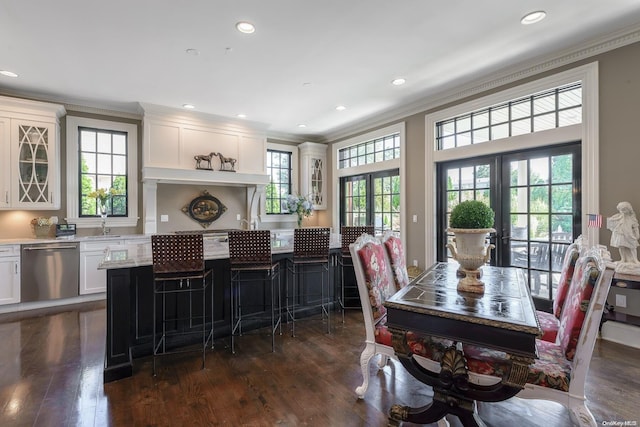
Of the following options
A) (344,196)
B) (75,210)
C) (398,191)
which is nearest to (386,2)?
(398,191)

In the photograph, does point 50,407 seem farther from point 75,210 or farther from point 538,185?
point 538,185

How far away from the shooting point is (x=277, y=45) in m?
3.27

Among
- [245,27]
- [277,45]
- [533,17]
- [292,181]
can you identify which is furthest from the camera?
[292,181]

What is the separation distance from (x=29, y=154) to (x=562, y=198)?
6968mm

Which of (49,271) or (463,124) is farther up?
(463,124)

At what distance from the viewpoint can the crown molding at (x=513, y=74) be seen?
3.05m

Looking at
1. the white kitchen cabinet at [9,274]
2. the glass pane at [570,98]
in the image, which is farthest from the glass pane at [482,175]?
the white kitchen cabinet at [9,274]

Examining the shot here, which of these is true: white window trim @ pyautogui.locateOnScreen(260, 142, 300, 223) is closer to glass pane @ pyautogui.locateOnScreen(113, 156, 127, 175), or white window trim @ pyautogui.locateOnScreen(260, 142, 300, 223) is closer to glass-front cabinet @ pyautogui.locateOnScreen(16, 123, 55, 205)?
glass pane @ pyautogui.locateOnScreen(113, 156, 127, 175)

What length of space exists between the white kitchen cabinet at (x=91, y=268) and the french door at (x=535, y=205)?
546 cm

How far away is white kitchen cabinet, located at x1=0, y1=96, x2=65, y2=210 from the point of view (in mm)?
4301

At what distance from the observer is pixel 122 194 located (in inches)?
209

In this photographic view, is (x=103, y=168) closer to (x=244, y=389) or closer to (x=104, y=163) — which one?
(x=104, y=163)

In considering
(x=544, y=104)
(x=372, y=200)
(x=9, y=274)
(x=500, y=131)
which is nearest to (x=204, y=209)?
(x=9, y=274)

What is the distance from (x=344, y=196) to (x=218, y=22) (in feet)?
14.9
